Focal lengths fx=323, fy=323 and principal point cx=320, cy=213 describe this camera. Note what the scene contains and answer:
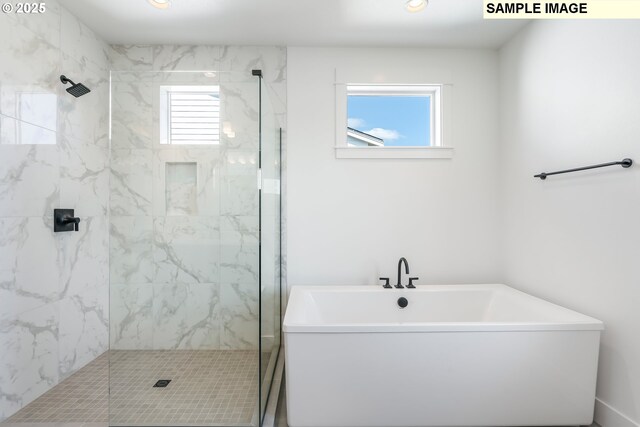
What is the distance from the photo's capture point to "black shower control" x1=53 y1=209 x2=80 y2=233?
206cm

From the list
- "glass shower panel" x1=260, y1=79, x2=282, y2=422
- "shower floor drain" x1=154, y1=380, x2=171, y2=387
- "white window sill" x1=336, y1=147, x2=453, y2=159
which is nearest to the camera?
"shower floor drain" x1=154, y1=380, x2=171, y2=387

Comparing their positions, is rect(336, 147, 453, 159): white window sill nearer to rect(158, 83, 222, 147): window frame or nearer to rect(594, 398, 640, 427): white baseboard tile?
rect(158, 83, 222, 147): window frame

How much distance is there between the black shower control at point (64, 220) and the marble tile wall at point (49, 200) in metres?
0.04

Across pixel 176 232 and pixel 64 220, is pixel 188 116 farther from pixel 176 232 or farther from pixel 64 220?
pixel 64 220

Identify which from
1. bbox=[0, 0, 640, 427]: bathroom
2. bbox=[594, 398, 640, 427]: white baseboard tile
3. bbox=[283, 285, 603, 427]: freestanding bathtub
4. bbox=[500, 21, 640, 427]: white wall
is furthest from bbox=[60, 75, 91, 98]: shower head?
bbox=[594, 398, 640, 427]: white baseboard tile

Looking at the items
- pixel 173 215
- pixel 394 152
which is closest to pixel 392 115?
pixel 394 152

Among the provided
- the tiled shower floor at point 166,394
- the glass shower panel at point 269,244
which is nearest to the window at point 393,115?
the glass shower panel at point 269,244

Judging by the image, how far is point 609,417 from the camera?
5.57 ft

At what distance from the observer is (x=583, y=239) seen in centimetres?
186

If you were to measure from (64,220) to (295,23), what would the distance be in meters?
2.07

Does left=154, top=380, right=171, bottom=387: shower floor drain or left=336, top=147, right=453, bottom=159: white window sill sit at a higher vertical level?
left=336, top=147, right=453, bottom=159: white window sill

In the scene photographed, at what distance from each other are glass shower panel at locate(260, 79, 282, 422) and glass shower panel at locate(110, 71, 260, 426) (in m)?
0.12

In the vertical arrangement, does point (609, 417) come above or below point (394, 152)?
below

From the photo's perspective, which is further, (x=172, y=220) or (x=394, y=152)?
(x=394, y=152)
